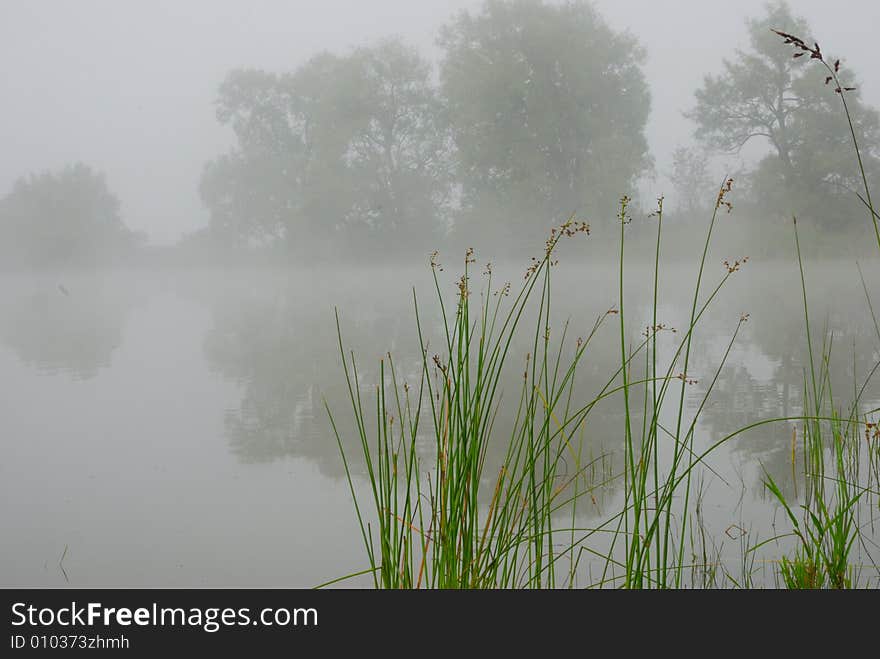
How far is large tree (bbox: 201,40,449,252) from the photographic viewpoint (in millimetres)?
16688

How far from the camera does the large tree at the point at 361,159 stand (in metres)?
16.7

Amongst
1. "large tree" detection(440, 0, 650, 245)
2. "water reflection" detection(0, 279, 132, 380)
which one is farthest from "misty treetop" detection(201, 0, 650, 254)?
"water reflection" detection(0, 279, 132, 380)

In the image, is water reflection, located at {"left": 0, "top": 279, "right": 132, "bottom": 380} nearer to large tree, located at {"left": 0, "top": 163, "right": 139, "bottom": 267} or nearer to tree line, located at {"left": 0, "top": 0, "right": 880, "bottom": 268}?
tree line, located at {"left": 0, "top": 0, "right": 880, "bottom": 268}

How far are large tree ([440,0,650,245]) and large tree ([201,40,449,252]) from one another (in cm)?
180

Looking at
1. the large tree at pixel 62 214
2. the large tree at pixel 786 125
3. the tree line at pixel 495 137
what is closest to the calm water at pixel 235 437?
the large tree at pixel 786 125

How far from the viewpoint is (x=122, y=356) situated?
5434 millimetres

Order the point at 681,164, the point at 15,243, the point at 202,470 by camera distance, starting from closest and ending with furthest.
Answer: the point at 202,470
the point at 681,164
the point at 15,243

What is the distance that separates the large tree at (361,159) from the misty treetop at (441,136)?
0.10ft

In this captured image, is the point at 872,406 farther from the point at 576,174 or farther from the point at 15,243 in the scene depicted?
the point at 15,243

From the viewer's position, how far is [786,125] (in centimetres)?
1271

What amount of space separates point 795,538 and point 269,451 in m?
1.69

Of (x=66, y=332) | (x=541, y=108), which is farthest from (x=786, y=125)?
(x=66, y=332)

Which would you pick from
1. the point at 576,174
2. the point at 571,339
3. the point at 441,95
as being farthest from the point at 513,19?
the point at 571,339

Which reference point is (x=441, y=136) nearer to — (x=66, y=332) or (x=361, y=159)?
(x=361, y=159)
